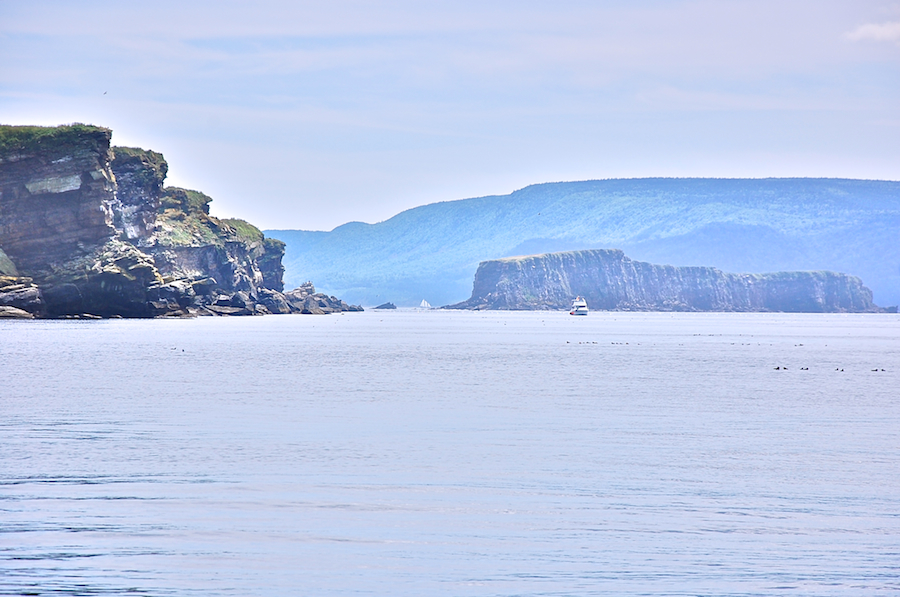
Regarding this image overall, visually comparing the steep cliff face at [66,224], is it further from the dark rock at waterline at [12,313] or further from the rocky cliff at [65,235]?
the dark rock at waterline at [12,313]

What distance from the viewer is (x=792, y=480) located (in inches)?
998

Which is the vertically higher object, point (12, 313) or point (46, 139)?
point (46, 139)

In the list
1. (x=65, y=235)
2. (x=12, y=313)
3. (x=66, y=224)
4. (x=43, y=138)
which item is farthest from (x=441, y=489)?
(x=43, y=138)

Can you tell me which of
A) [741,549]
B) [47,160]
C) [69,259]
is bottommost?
[741,549]

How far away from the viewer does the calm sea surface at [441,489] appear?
16578 millimetres

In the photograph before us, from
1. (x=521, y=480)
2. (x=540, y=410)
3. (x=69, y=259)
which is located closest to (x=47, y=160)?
(x=69, y=259)

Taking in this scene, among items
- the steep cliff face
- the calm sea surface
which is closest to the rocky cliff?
the steep cliff face

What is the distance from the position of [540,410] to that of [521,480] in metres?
15.8

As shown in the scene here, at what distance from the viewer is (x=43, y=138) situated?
494 ft

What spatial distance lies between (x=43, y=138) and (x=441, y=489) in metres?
146

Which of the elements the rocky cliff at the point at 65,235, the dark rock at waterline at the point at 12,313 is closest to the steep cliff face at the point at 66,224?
the rocky cliff at the point at 65,235

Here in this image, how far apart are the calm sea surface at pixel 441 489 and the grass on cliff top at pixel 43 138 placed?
10977 cm

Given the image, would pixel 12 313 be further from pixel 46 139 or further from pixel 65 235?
pixel 46 139

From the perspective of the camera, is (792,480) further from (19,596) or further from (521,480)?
(19,596)
